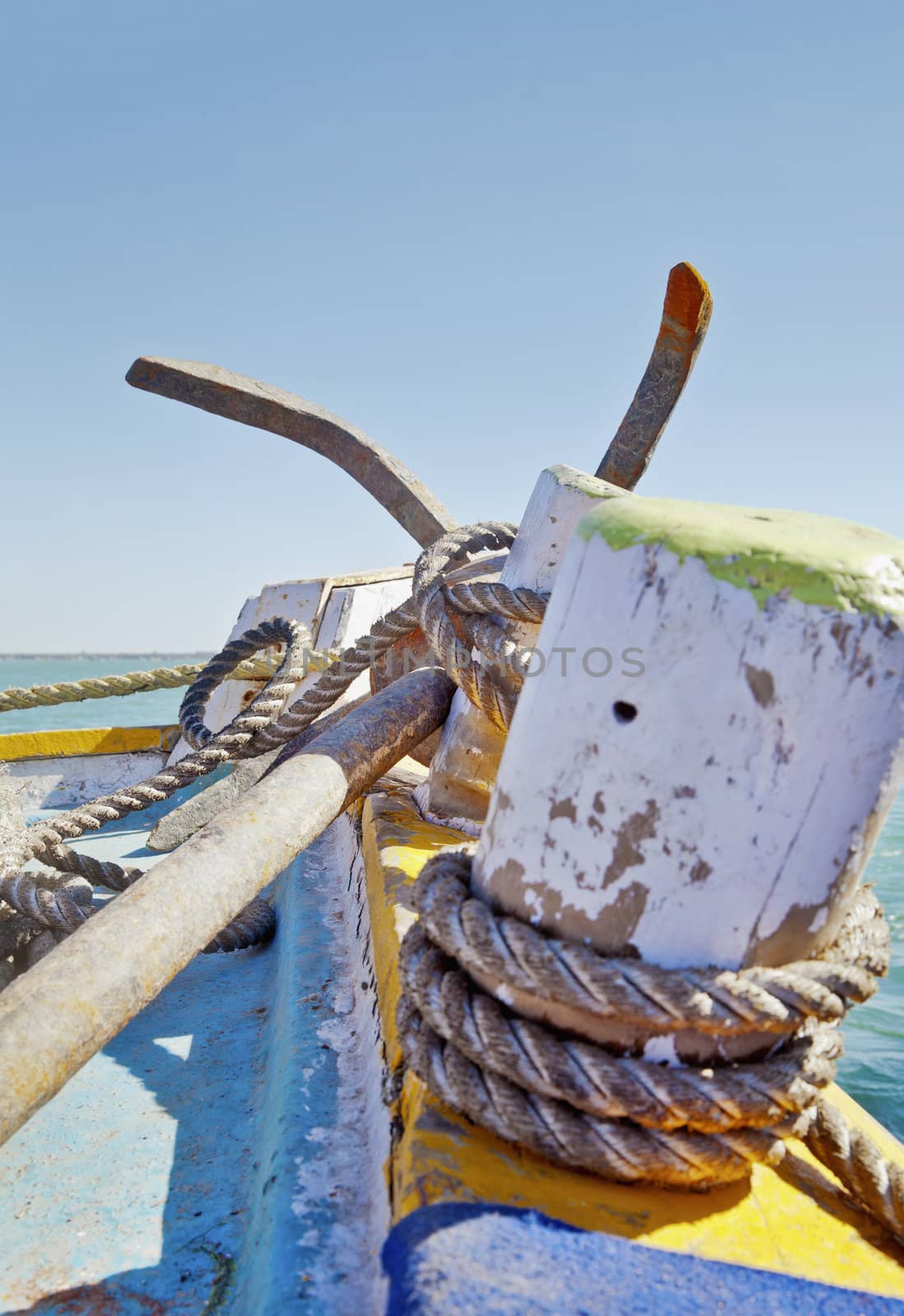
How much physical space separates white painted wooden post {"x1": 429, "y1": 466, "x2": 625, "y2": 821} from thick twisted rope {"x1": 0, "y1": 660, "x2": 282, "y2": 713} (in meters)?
1.50

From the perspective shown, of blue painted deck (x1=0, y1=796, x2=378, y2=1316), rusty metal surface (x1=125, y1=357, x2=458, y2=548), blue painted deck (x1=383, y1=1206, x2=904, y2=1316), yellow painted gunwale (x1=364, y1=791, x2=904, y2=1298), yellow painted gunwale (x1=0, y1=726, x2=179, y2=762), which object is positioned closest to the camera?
blue painted deck (x1=383, y1=1206, x2=904, y2=1316)

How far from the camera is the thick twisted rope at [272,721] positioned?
1.44 metres

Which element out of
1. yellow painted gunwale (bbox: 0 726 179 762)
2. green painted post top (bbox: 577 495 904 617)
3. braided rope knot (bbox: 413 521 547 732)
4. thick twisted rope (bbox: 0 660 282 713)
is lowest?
yellow painted gunwale (bbox: 0 726 179 762)

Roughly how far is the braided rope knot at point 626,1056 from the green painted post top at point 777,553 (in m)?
0.29

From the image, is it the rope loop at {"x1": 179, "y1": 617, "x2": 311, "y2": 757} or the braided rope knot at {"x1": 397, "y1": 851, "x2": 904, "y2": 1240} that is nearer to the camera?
the braided rope knot at {"x1": 397, "y1": 851, "x2": 904, "y2": 1240}

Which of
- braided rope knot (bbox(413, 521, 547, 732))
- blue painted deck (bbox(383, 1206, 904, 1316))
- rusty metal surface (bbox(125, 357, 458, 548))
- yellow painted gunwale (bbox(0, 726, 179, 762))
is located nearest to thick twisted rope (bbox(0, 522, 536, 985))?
braided rope knot (bbox(413, 521, 547, 732))

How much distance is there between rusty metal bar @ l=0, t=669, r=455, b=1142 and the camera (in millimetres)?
714

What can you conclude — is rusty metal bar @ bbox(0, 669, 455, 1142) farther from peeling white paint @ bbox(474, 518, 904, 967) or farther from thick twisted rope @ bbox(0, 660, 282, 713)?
thick twisted rope @ bbox(0, 660, 282, 713)

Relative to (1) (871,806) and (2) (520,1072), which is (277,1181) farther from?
(1) (871,806)

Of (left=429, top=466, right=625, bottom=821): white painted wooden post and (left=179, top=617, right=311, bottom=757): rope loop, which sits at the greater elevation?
(left=429, top=466, right=625, bottom=821): white painted wooden post

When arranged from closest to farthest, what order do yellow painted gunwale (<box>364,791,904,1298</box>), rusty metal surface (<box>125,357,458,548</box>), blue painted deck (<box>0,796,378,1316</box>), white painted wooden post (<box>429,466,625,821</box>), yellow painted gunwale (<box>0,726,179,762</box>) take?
yellow painted gunwale (<box>364,791,904,1298</box>), blue painted deck (<box>0,796,378,1316</box>), white painted wooden post (<box>429,466,625,821</box>), rusty metal surface (<box>125,357,458,548</box>), yellow painted gunwale (<box>0,726,179,762</box>)

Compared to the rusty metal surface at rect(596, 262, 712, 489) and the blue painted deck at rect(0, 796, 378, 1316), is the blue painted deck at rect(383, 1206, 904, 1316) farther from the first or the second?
the rusty metal surface at rect(596, 262, 712, 489)

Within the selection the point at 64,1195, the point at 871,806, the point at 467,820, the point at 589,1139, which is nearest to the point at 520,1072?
the point at 589,1139

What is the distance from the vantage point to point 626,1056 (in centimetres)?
69
